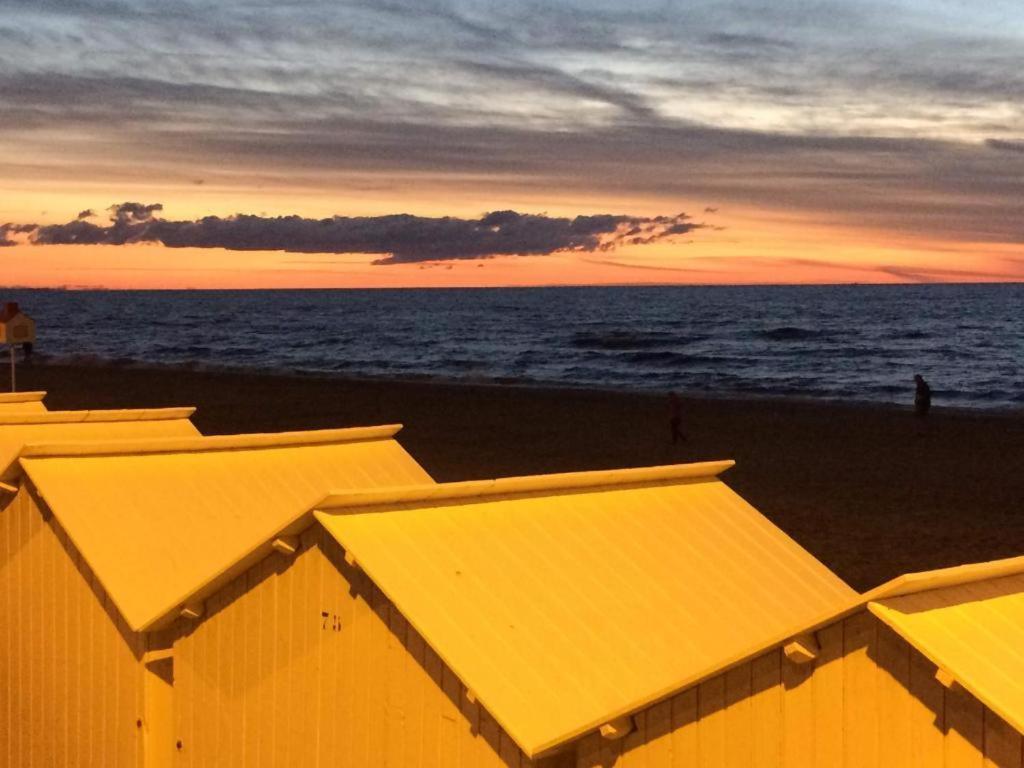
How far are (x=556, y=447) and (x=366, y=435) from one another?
2045 cm

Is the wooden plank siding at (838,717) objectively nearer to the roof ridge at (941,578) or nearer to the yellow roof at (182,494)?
the roof ridge at (941,578)

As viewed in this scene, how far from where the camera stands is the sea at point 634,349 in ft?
205

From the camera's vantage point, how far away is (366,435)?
14.7 meters

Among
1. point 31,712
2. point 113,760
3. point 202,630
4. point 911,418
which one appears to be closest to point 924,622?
point 202,630

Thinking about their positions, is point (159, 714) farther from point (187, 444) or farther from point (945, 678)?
point (945, 678)

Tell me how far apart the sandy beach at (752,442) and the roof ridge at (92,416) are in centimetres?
1007

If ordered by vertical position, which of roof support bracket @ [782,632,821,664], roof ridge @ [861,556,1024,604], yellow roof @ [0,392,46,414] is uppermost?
roof ridge @ [861,556,1024,604]

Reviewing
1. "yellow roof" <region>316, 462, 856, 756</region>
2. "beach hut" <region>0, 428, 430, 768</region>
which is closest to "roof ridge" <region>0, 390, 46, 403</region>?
"beach hut" <region>0, 428, 430, 768</region>

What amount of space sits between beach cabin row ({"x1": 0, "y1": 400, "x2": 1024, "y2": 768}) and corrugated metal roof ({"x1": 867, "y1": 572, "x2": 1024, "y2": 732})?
0.02m

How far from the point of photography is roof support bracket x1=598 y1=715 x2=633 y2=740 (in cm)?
692

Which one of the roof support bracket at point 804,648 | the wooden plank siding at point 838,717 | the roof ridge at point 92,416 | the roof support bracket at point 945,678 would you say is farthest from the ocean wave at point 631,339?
the roof support bracket at point 945,678

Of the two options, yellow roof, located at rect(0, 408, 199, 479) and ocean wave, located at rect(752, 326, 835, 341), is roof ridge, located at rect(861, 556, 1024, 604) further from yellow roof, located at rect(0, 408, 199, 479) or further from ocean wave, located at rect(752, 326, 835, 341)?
ocean wave, located at rect(752, 326, 835, 341)

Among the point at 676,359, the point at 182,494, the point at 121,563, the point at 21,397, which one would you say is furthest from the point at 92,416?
the point at 676,359

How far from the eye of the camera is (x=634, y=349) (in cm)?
8500
